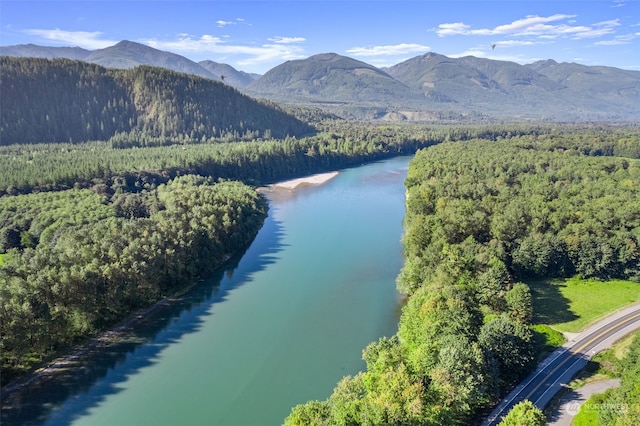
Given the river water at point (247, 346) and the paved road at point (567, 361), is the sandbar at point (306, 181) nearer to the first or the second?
the river water at point (247, 346)

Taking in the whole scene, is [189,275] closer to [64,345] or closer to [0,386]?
[64,345]

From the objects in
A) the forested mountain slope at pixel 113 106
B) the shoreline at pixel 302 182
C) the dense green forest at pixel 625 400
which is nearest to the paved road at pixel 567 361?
the dense green forest at pixel 625 400

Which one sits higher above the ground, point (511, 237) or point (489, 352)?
point (511, 237)

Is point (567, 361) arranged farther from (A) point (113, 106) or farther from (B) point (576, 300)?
(A) point (113, 106)

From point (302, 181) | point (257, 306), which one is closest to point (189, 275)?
point (257, 306)

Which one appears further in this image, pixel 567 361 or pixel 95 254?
pixel 95 254

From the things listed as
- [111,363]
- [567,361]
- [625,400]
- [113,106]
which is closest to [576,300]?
[567,361]
